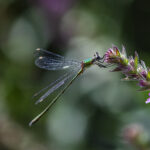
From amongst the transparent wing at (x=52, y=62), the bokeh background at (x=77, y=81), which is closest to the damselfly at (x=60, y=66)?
the transparent wing at (x=52, y=62)

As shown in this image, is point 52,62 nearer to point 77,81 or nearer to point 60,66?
point 60,66

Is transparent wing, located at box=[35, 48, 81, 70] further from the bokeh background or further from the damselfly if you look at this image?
the bokeh background

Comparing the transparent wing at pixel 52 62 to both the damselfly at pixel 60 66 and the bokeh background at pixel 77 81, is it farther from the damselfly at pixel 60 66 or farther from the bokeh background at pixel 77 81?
the bokeh background at pixel 77 81

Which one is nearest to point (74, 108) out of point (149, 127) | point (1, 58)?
point (149, 127)

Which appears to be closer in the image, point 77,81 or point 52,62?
point 52,62

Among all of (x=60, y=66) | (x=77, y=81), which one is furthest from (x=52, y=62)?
(x=77, y=81)

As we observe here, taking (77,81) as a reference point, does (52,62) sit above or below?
above

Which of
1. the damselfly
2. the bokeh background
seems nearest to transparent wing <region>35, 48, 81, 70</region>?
the damselfly

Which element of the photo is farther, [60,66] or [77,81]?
[77,81]
